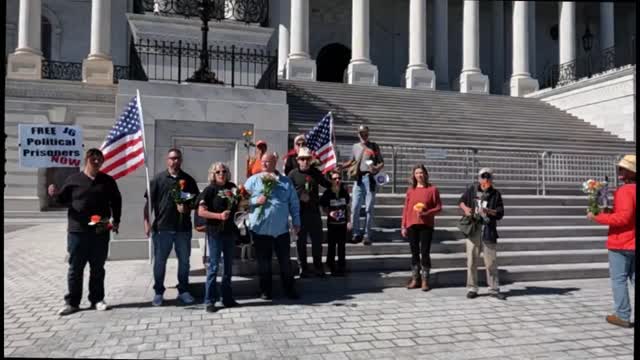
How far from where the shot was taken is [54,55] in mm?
A: 27875

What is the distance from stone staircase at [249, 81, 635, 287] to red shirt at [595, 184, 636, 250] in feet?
9.06

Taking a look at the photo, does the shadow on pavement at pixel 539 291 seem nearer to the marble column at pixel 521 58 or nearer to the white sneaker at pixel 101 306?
the white sneaker at pixel 101 306

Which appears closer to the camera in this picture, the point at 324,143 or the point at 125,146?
the point at 125,146

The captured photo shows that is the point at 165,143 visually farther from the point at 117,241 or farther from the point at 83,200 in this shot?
the point at 83,200

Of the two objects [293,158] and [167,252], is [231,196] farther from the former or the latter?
[293,158]

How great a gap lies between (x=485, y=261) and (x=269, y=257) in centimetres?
309

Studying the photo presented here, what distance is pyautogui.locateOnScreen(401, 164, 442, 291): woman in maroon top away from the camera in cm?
750

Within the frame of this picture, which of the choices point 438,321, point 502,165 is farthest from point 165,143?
point 502,165

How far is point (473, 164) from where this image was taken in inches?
520

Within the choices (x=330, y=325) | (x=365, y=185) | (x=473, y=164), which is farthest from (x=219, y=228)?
(x=473, y=164)

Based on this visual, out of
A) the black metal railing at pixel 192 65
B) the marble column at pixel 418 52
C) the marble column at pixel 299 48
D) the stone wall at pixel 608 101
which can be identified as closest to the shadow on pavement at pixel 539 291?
the black metal railing at pixel 192 65

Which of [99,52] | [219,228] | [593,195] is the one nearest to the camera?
[593,195]

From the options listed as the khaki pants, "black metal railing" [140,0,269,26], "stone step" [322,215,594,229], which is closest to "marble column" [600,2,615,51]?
"stone step" [322,215,594,229]

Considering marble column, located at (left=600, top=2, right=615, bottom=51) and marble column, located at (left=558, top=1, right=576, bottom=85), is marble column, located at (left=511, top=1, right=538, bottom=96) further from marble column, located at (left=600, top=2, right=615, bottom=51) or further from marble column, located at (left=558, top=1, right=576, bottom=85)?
marble column, located at (left=600, top=2, right=615, bottom=51)
